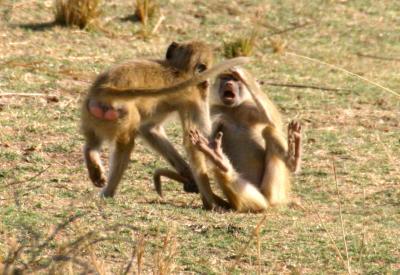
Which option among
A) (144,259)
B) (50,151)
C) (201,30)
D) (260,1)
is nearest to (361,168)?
(50,151)

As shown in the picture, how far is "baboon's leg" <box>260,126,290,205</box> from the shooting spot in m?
7.77

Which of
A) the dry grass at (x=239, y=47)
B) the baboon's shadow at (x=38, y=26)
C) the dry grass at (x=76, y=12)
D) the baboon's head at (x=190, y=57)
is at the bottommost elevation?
the dry grass at (x=239, y=47)

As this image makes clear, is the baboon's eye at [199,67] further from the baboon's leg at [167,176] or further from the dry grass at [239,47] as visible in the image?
the dry grass at [239,47]

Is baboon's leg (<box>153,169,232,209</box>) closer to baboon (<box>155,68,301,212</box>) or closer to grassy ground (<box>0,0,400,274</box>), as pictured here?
baboon (<box>155,68,301,212</box>)

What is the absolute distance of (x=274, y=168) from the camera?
25.6ft

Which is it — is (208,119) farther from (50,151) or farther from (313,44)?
(313,44)

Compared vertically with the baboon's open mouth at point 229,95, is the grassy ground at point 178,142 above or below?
below

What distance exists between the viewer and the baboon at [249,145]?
7520mm

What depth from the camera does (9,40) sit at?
1139cm

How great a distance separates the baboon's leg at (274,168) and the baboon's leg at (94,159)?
A: 121 cm

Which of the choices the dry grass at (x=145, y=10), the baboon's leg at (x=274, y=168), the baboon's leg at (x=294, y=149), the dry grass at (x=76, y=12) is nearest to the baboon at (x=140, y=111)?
the baboon's leg at (x=274, y=168)

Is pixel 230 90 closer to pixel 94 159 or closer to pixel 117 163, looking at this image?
pixel 117 163

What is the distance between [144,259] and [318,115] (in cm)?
492

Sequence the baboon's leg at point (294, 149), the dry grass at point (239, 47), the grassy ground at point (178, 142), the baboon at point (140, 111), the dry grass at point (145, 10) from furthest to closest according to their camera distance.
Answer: the dry grass at point (145, 10), the dry grass at point (239, 47), the baboon's leg at point (294, 149), the baboon at point (140, 111), the grassy ground at point (178, 142)
